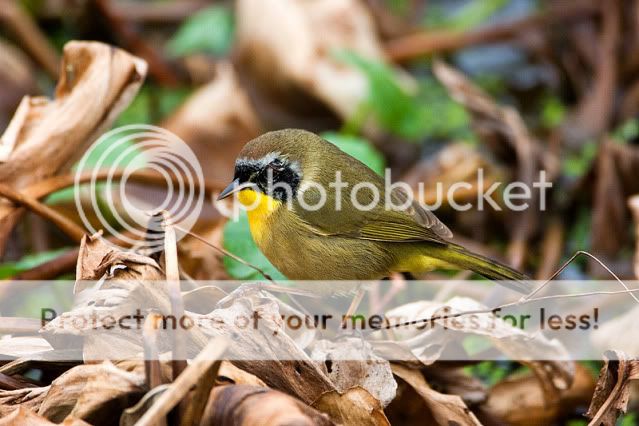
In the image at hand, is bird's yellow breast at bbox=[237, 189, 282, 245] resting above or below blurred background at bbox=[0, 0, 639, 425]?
below

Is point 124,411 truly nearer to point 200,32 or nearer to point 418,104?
point 418,104

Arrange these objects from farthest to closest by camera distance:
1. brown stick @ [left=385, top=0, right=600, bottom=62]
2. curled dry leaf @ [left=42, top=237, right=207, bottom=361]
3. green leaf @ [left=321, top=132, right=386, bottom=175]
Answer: brown stick @ [left=385, top=0, right=600, bottom=62]
green leaf @ [left=321, top=132, right=386, bottom=175]
curled dry leaf @ [left=42, top=237, right=207, bottom=361]

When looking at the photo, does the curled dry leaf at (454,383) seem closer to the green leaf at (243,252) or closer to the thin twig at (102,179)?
the green leaf at (243,252)

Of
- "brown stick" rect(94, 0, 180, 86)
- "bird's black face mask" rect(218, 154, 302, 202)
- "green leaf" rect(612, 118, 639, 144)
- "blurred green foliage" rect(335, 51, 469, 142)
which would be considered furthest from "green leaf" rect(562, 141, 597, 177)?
"brown stick" rect(94, 0, 180, 86)

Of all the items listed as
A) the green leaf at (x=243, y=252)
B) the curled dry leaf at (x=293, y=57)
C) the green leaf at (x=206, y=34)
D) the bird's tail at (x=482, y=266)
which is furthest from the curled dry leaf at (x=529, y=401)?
the green leaf at (x=206, y=34)

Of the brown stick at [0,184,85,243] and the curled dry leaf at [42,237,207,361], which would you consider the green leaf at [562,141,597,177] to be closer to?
the brown stick at [0,184,85,243]

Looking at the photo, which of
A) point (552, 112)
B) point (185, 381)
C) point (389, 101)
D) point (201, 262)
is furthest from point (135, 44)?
point (185, 381)

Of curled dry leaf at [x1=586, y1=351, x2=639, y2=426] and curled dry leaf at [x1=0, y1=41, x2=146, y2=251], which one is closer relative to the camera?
curled dry leaf at [x1=586, y1=351, x2=639, y2=426]

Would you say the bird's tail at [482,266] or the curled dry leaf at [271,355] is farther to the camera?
the bird's tail at [482,266]
